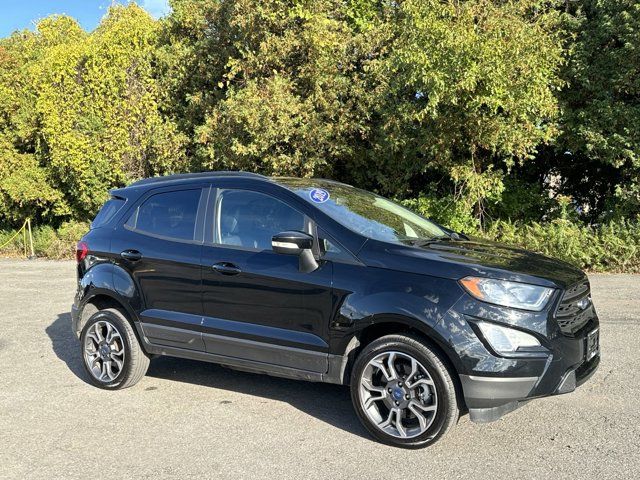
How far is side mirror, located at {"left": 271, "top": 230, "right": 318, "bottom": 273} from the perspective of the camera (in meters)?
4.54

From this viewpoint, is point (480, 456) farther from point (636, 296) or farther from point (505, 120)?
point (505, 120)

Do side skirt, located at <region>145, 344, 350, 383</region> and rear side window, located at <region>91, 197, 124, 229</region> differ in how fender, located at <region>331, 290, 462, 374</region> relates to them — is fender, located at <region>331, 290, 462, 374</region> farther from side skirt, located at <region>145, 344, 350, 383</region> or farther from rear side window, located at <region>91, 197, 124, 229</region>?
rear side window, located at <region>91, 197, 124, 229</region>

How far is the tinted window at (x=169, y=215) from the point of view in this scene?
5.43 meters

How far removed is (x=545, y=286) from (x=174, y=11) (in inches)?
620

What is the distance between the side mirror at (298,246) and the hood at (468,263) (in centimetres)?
38

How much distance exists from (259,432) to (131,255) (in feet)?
6.51

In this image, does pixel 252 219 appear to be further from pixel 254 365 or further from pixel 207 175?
pixel 254 365

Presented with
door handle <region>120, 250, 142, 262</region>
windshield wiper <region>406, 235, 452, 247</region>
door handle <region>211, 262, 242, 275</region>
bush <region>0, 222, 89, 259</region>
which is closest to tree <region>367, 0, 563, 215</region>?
windshield wiper <region>406, 235, 452, 247</region>

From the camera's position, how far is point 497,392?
4.05 metres

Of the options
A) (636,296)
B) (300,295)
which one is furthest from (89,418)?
(636,296)

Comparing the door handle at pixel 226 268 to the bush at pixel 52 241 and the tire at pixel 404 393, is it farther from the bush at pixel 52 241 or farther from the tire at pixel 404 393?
the bush at pixel 52 241

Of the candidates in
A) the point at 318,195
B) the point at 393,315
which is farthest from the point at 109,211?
the point at 393,315

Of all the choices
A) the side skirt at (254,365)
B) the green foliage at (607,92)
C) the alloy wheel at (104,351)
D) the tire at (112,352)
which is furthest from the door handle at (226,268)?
the green foliage at (607,92)

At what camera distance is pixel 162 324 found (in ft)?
17.7
